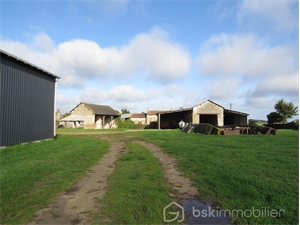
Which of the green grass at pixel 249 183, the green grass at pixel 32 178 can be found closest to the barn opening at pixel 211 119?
the green grass at pixel 249 183

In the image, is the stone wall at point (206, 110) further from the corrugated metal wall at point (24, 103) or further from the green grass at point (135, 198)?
the green grass at point (135, 198)

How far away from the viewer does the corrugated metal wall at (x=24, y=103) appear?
1117 centimetres

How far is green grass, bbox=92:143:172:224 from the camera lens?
3643 mm

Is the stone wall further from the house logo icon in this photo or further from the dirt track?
the house logo icon

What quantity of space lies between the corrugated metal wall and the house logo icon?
10341 millimetres

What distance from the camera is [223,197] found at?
456 cm

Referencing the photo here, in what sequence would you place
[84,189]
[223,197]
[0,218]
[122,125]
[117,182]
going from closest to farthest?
1. [0,218]
2. [223,197]
3. [84,189]
4. [117,182]
5. [122,125]

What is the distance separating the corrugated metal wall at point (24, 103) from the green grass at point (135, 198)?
316 inches

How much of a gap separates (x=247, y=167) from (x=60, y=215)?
227 inches

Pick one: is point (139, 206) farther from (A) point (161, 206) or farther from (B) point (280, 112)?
(B) point (280, 112)

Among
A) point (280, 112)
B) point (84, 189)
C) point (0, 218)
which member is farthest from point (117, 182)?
point (280, 112)

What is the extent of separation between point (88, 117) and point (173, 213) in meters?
47.1

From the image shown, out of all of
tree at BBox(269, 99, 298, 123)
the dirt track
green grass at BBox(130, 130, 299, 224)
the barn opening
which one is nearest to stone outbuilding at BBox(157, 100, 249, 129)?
the barn opening

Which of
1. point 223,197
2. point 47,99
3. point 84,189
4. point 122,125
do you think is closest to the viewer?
point 223,197
